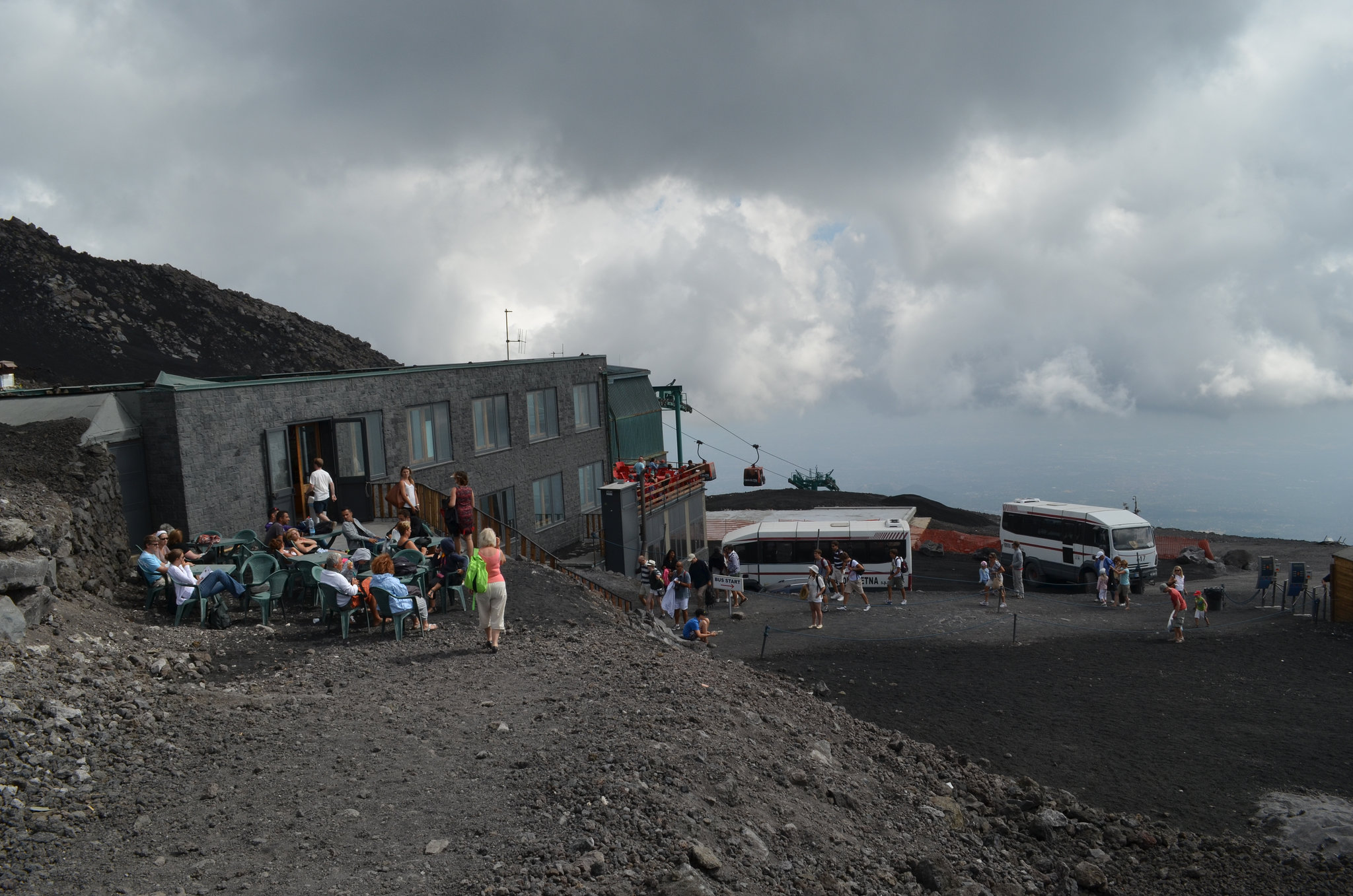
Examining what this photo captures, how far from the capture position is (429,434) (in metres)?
25.7

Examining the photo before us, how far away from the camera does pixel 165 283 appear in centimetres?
7938

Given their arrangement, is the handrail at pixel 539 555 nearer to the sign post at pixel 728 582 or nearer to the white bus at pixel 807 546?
the sign post at pixel 728 582

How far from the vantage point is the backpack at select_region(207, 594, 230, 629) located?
528 inches

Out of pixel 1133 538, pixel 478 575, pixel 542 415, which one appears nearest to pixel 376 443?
pixel 542 415

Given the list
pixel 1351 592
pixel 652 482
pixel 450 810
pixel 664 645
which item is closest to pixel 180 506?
pixel 664 645

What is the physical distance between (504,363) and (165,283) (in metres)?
64.0

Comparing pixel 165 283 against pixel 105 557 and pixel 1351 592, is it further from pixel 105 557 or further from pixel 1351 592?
pixel 1351 592

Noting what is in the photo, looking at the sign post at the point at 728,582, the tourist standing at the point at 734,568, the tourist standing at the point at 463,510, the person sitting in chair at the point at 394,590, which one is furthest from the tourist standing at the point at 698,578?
the person sitting in chair at the point at 394,590

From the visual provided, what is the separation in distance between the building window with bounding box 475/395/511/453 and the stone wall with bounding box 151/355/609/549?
0.21 meters

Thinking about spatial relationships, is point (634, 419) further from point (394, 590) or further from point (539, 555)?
point (394, 590)

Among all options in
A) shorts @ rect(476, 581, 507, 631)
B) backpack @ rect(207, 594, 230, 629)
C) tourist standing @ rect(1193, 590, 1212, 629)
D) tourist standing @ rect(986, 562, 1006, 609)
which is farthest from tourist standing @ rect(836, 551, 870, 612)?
backpack @ rect(207, 594, 230, 629)

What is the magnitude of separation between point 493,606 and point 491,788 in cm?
447

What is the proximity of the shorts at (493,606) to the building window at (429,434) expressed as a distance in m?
13.0

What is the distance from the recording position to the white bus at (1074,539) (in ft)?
97.1
